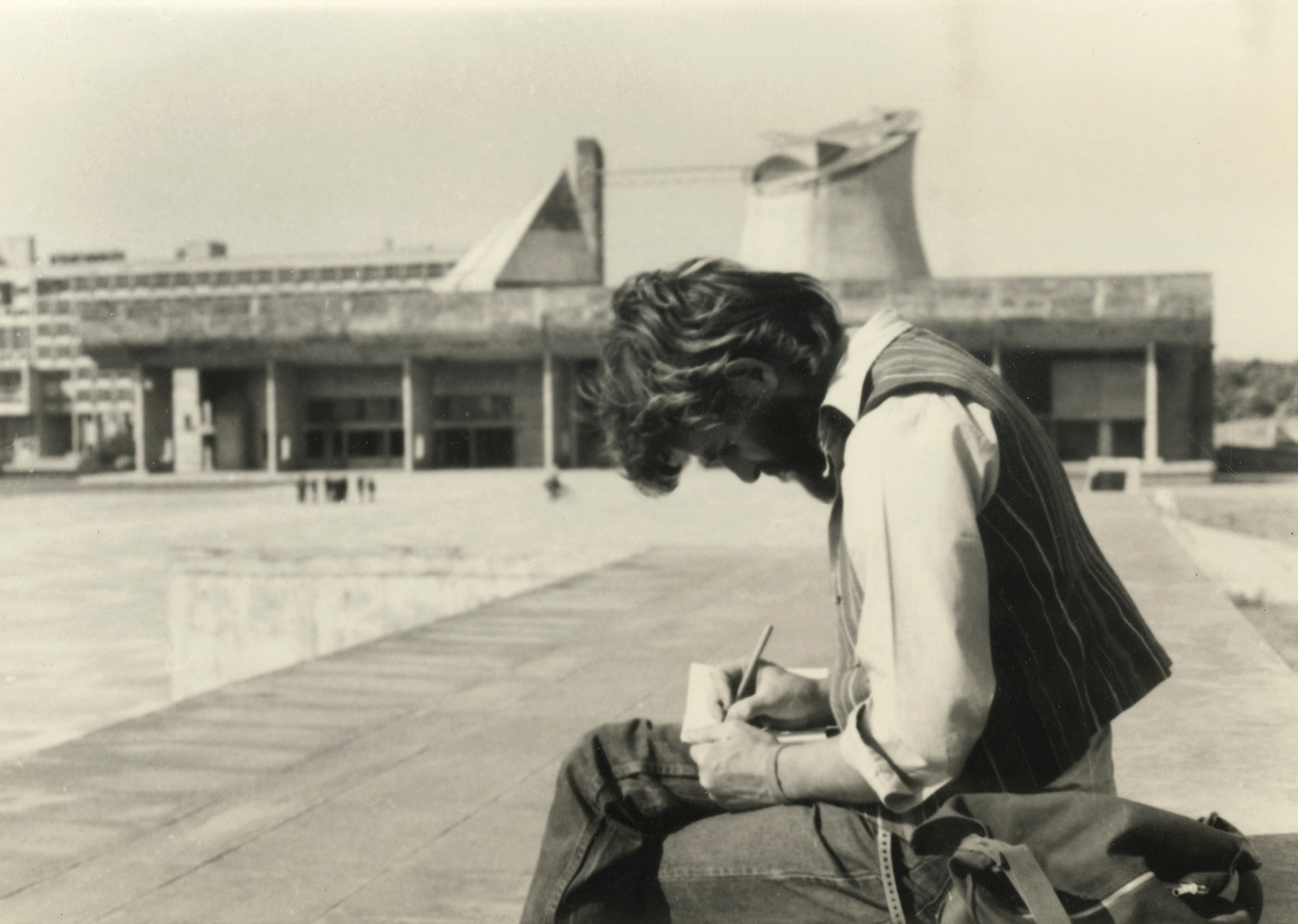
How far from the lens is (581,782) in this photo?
1646mm

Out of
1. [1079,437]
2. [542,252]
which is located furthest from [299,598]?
[542,252]

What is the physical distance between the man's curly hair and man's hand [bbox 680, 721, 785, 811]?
0.39m

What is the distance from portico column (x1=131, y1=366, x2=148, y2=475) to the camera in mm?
35156

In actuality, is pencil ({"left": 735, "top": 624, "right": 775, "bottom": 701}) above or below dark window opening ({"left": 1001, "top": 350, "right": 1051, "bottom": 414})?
below

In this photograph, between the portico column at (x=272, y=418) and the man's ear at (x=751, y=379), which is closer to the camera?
the man's ear at (x=751, y=379)

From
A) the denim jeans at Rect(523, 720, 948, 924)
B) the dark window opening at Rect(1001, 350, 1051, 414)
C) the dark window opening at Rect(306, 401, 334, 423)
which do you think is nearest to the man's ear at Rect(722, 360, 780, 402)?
the denim jeans at Rect(523, 720, 948, 924)

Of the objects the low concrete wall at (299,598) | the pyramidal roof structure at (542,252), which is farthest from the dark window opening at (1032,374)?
the low concrete wall at (299,598)

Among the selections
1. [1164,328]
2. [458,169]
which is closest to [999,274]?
[1164,328]

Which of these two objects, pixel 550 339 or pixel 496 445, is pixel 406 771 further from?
pixel 496 445

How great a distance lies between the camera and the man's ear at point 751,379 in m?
1.58

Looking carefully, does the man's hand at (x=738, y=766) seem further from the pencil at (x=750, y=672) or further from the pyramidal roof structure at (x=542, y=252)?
the pyramidal roof structure at (x=542, y=252)

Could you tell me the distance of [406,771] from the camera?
341 centimetres

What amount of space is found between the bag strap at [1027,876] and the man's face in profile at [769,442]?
53 cm

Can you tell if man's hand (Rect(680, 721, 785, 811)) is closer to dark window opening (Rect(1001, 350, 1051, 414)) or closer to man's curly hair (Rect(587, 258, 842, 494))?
man's curly hair (Rect(587, 258, 842, 494))
